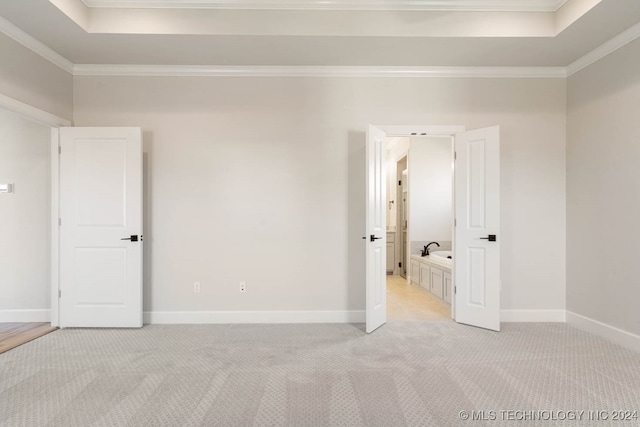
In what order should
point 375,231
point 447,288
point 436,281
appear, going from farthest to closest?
1. point 436,281
2. point 447,288
3. point 375,231

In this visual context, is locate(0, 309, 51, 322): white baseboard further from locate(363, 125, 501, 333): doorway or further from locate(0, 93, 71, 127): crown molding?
locate(363, 125, 501, 333): doorway

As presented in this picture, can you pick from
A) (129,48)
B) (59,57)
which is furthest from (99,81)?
(129,48)

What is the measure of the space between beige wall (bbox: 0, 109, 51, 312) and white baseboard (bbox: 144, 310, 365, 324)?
1381mm

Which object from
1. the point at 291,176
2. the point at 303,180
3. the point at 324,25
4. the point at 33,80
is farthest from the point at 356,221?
the point at 33,80

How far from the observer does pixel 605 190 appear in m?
3.06

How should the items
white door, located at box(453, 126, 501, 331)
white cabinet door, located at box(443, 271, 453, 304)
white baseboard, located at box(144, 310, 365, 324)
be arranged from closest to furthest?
white door, located at box(453, 126, 501, 331)
white baseboard, located at box(144, 310, 365, 324)
white cabinet door, located at box(443, 271, 453, 304)

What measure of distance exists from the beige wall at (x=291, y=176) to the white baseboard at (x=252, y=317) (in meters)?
0.07

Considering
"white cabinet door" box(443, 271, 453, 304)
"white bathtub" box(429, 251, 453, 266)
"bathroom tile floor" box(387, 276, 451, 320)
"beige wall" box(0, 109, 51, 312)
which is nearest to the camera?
"beige wall" box(0, 109, 51, 312)

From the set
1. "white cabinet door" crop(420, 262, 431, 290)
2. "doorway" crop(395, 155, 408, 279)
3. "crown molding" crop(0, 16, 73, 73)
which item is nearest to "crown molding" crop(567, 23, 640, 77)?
"white cabinet door" crop(420, 262, 431, 290)

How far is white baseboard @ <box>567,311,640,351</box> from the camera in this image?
279cm

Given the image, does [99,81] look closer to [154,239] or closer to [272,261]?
[154,239]

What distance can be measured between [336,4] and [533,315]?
379 centimetres

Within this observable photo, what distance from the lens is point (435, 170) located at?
5750mm

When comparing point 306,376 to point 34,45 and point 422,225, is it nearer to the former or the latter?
point 34,45
